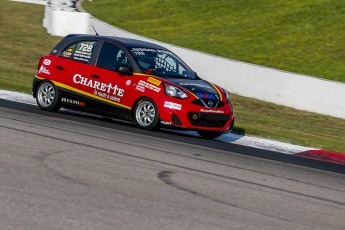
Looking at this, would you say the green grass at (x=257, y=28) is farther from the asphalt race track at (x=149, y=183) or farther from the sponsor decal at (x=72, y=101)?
the asphalt race track at (x=149, y=183)

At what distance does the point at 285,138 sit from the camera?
14.2 metres

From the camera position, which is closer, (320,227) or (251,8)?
(320,227)

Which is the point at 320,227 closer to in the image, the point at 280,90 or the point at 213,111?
the point at 213,111

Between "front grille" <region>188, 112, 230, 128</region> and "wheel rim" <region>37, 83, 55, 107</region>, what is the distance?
109 inches

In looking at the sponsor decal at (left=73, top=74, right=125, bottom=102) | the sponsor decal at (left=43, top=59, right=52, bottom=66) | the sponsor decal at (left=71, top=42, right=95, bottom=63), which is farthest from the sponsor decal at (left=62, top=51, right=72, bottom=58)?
the sponsor decal at (left=73, top=74, right=125, bottom=102)

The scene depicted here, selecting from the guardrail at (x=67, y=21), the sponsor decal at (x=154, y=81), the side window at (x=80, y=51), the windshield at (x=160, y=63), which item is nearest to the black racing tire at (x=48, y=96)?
the side window at (x=80, y=51)

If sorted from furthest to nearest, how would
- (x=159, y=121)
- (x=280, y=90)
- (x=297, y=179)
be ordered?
(x=280, y=90), (x=159, y=121), (x=297, y=179)

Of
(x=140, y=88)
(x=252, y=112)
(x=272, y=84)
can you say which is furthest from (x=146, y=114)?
(x=272, y=84)

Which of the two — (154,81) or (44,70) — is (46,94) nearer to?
(44,70)

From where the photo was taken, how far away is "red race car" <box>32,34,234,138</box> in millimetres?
12617

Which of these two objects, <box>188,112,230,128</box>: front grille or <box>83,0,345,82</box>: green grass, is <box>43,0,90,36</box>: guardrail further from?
<box>188,112,230,128</box>: front grille

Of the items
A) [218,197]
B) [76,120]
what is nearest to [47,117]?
[76,120]

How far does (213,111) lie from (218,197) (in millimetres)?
5120

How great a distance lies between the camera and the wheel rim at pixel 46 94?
45.4 feet
